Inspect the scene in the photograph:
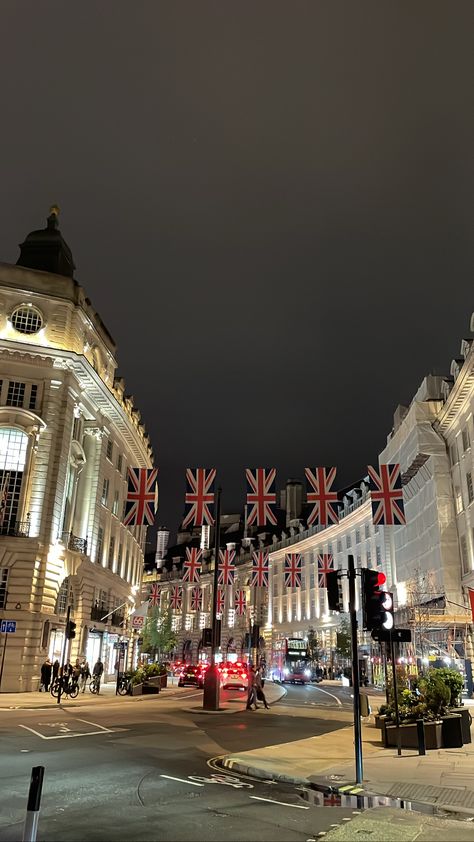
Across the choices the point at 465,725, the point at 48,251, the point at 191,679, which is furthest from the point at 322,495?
the point at 48,251

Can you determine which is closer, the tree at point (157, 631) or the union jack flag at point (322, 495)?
the union jack flag at point (322, 495)

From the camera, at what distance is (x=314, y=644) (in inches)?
3317

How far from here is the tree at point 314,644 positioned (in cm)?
8169

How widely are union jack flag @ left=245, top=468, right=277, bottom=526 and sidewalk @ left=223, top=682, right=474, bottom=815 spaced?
40.9ft

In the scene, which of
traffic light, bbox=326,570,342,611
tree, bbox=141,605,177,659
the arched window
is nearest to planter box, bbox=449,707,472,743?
traffic light, bbox=326,570,342,611

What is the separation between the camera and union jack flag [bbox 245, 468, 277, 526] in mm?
28047

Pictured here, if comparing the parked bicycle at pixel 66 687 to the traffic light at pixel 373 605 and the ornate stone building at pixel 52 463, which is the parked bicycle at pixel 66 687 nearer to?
the ornate stone building at pixel 52 463

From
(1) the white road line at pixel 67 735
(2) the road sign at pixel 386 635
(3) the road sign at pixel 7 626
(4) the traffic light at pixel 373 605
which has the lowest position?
(1) the white road line at pixel 67 735

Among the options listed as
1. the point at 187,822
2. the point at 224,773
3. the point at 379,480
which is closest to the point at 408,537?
the point at 379,480

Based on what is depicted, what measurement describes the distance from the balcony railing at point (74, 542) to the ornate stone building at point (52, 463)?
88mm

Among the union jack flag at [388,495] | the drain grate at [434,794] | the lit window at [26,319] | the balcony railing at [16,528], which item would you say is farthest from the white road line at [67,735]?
the lit window at [26,319]

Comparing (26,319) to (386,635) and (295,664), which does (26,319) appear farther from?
(295,664)

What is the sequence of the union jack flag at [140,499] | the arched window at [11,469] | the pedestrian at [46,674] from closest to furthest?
the union jack flag at [140,499] < the pedestrian at [46,674] < the arched window at [11,469]

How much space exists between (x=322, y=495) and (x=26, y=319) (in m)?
22.6
